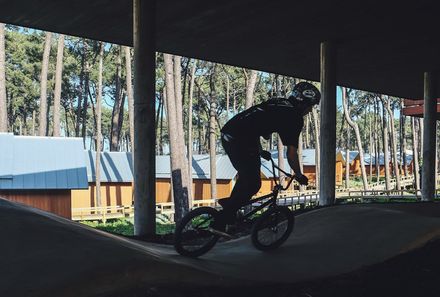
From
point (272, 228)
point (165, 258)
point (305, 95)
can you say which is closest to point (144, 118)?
point (272, 228)

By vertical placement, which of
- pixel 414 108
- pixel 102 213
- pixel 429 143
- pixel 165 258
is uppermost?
pixel 414 108

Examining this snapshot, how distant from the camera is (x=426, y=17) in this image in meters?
11.0

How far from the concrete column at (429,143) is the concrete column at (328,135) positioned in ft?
21.3

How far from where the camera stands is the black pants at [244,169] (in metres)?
4.96

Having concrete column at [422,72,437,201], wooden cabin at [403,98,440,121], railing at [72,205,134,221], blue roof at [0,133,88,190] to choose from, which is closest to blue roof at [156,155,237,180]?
railing at [72,205,134,221]

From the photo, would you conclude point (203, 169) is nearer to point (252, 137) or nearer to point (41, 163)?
point (41, 163)

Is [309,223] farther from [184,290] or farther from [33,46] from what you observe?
[33,46]

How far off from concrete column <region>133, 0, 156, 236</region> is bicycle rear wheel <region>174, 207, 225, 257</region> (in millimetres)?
3762

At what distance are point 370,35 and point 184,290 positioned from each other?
1090 centimetres

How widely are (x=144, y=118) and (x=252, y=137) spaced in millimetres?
A: 4287

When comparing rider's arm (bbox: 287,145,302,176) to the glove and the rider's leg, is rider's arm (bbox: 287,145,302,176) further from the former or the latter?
the rider's leg

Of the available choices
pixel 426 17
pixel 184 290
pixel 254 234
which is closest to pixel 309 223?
pixel 254 234

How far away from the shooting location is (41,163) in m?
23.1

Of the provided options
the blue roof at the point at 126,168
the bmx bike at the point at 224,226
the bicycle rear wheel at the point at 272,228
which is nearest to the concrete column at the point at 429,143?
the bicycle rear wheel at the point at 272,228
